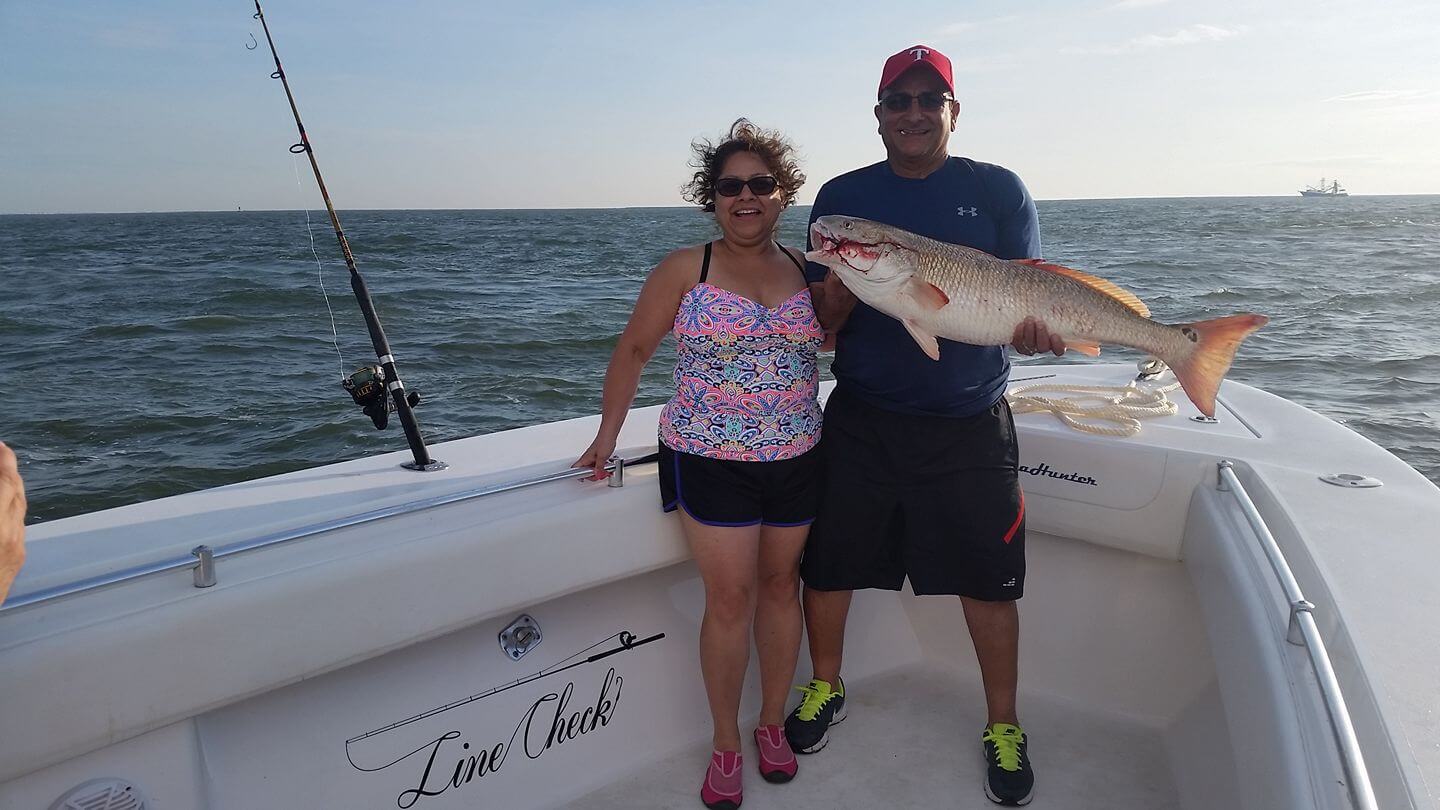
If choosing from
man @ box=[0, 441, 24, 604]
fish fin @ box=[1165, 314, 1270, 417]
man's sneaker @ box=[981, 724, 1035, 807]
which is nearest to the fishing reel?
man @ box=[0, 441, 24, 604]

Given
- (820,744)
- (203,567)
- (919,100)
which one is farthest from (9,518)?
(820,744)

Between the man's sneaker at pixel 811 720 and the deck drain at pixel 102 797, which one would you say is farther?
the man's sneaker at pixel 811 720

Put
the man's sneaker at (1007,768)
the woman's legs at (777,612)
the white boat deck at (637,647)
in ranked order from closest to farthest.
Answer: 1. the white boat deck at (637,647)
2. the woman's legs at (777,612)
3. the man's sneaker at (1007,768)

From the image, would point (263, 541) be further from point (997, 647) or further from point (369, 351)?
point (369, 351)

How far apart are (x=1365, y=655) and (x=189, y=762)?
2438 mm

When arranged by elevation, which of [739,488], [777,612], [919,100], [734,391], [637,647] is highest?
[919,100]

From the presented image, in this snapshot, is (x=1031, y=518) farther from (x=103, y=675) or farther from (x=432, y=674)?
(x=103, y=675)

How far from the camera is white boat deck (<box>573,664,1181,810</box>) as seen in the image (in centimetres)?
297

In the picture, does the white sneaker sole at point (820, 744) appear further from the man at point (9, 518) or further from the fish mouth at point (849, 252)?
the man at point (9, 518)

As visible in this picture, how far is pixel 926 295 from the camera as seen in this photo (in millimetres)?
2479

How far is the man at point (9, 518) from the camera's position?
1.38 meters

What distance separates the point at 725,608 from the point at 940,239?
123 cm

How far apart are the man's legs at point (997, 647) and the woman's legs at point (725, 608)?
69 centimetres

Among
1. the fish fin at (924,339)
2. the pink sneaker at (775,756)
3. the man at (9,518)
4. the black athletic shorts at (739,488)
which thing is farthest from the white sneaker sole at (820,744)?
the man at (9,518)
